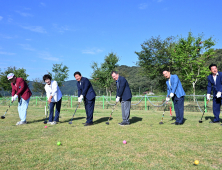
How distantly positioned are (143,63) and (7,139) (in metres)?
29.5

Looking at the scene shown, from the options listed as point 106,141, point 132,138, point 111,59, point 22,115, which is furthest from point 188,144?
point 111,59

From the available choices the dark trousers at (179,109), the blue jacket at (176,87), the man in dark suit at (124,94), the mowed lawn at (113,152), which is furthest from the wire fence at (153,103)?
the mowed lawn at (113,152)

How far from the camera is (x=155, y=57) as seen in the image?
3234 cm

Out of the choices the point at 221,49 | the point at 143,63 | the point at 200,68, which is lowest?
the point at 200,68

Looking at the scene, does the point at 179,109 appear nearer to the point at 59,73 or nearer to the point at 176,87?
the point at 176,87

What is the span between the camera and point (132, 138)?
472 cm

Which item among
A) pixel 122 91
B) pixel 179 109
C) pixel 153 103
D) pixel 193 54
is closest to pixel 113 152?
pixel 122 91

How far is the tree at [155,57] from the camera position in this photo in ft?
104

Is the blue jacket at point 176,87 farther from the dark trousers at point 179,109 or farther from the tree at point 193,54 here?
the tree at point 193,54

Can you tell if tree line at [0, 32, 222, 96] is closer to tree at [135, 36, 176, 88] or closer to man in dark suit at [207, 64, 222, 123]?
tree at [135, 36, 176, 88]

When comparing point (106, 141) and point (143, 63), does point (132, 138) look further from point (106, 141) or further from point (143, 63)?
point (143, 63)

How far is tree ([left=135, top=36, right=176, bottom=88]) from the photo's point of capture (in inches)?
1249

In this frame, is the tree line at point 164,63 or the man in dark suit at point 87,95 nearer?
the man in dark suit at point 87,95

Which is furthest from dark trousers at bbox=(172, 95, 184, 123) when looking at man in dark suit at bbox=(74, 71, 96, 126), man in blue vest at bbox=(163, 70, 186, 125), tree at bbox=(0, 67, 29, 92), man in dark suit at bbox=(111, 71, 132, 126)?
tree at bbox=(0, 67, 29, 92)
